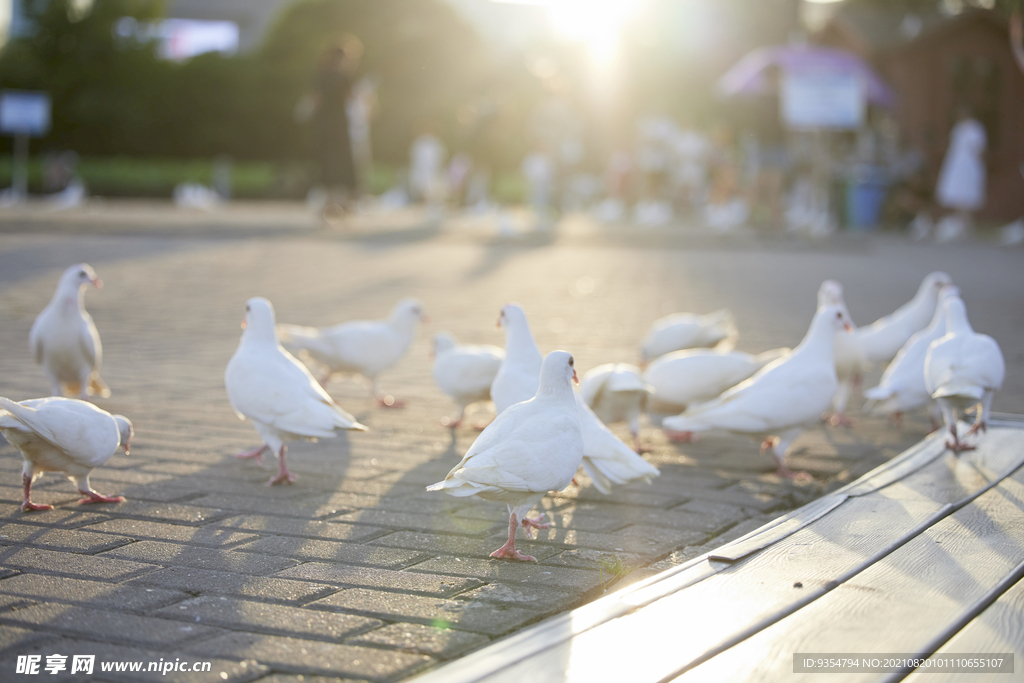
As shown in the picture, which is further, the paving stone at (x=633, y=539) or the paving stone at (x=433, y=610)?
the paving stone at (x=633, y=539)

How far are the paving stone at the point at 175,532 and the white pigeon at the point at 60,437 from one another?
0.29 meters

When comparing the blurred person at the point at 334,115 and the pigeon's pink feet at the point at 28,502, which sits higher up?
the blurred person at the point at 334,115

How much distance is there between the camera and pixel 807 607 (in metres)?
2.61

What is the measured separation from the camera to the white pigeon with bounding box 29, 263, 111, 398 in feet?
17.6

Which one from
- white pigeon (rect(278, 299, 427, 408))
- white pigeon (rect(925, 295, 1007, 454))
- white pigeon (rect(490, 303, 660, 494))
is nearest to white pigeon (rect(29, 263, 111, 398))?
white pigeon (rect(278, 299, 427, 408))

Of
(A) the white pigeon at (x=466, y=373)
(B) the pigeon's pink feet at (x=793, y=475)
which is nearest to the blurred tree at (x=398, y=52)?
(A) the white pigeon at (x=466, y=373)

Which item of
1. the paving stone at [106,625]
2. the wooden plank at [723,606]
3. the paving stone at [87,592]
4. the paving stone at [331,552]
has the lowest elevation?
the paving stone at [331,552]

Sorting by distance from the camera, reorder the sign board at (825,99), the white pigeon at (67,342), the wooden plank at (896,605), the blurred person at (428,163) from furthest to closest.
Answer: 1. the blurred person at (428,163)
2. the sign board at (825,99)
3. the white pigeon at (67,342)
4. the wooden plank at (896,605)

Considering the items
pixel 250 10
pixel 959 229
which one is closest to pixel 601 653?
pixel 959 229

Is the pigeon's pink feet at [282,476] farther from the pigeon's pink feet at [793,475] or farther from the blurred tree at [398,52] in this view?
the blurred tree at [398,52]

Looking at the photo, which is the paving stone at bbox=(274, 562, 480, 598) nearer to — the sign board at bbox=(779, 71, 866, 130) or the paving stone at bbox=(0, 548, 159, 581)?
the paving stone at bbox=(0, 548, 159, 581)

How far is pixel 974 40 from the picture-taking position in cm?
2500

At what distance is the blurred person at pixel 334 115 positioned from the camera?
16.9 metres

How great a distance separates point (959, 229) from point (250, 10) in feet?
149
